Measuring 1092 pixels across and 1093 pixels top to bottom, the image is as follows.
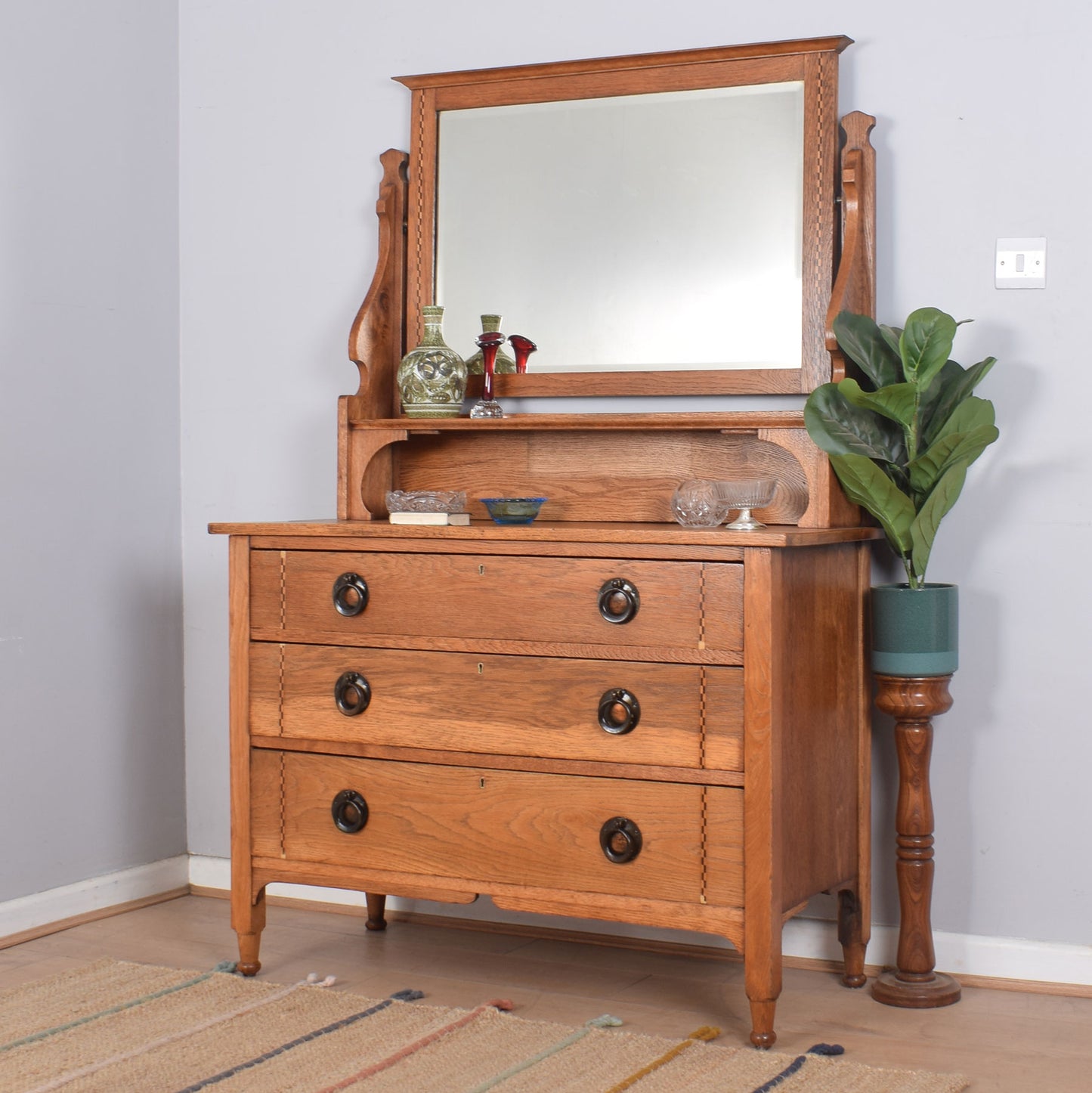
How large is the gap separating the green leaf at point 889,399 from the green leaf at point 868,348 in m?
0.11

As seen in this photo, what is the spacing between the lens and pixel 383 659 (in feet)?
8.18

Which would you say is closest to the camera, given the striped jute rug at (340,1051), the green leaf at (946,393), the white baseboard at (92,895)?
the striped jute rug at (340,1051)

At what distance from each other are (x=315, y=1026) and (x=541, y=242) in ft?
5.18

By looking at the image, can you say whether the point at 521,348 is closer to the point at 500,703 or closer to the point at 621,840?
the point at 500,703

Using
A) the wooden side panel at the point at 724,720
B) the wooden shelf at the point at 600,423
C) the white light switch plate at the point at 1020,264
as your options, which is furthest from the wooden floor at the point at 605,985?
the white light switch plate at the point at 1020,264

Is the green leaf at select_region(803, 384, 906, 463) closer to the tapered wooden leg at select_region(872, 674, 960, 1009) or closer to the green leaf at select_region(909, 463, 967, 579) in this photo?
the green leaf at select_region(909, 463, 967, 579)

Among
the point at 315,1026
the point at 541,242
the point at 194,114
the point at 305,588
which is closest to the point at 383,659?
the point at 305,588

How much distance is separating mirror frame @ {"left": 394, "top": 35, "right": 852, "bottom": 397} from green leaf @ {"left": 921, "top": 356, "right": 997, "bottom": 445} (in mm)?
223

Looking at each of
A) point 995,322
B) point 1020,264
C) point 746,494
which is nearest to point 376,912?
point 746,494

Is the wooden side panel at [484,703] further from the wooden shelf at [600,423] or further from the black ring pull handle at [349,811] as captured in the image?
the wooden shelf at [600,423]

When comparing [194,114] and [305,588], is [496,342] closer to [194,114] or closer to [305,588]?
[305,588]

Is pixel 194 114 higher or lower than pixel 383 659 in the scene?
higher

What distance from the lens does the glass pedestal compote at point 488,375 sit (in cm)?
281

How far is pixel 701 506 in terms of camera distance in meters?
2.45
